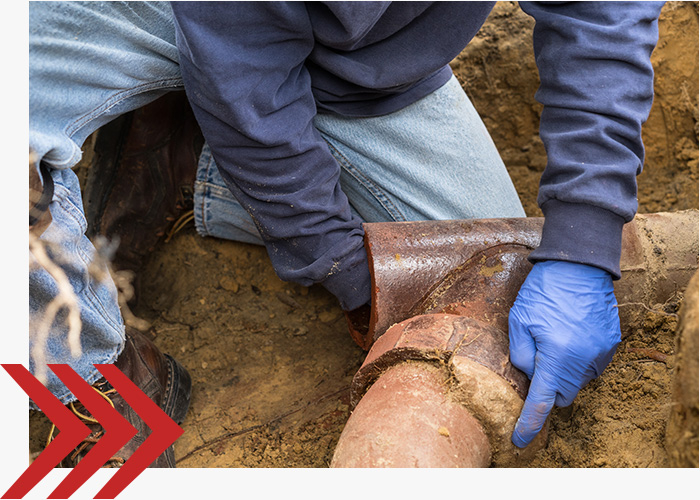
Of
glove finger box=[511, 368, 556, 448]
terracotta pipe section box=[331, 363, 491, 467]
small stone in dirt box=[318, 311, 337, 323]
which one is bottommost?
small stone in dirt box=[318, 311, 337, 323]

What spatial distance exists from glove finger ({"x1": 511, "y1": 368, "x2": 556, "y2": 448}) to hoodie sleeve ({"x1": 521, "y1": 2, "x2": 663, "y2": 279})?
289 mm

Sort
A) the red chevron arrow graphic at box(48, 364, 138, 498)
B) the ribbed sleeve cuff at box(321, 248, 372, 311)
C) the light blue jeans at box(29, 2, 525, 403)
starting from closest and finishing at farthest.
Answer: the light blue jeans at box(29, 2, 525, 403) < the red chevron arrow graphic at box(48, 364, 138, 498) < the ribbed sleeve cuff at box(321, 248, 372, 311)

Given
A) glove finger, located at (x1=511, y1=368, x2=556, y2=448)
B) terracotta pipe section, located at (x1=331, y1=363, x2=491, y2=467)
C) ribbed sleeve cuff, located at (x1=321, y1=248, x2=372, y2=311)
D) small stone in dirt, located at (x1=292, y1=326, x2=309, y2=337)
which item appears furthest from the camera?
small stone in dirt, located at (x1=292, y1=326, x2=309, y2=337)

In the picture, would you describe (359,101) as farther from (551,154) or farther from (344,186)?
(551,154)

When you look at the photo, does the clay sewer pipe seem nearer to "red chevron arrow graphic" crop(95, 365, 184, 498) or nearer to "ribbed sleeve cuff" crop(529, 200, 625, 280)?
"ribbed sleeve cuff" crop(529, 200, 625, 280)

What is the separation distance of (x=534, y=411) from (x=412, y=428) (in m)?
0.28

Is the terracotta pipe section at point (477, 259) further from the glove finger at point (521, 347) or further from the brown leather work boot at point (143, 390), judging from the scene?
the brown leather work boot at point (143, 390)

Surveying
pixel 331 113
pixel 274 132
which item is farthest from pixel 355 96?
pixel 274 132

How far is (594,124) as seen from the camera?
1.30 metres

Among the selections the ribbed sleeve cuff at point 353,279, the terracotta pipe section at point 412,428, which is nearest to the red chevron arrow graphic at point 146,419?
the terracotta pipe section at point 412,428

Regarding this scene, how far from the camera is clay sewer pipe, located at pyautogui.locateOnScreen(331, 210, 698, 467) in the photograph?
109 cm

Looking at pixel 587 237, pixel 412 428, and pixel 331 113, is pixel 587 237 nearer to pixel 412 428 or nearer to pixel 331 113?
pixel 412 428

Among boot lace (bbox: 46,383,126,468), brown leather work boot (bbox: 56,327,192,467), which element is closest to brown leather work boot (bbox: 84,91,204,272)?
brown leather work boot (bbox: 56,327,192,467)

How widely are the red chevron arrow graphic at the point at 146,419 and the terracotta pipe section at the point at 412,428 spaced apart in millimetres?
436
